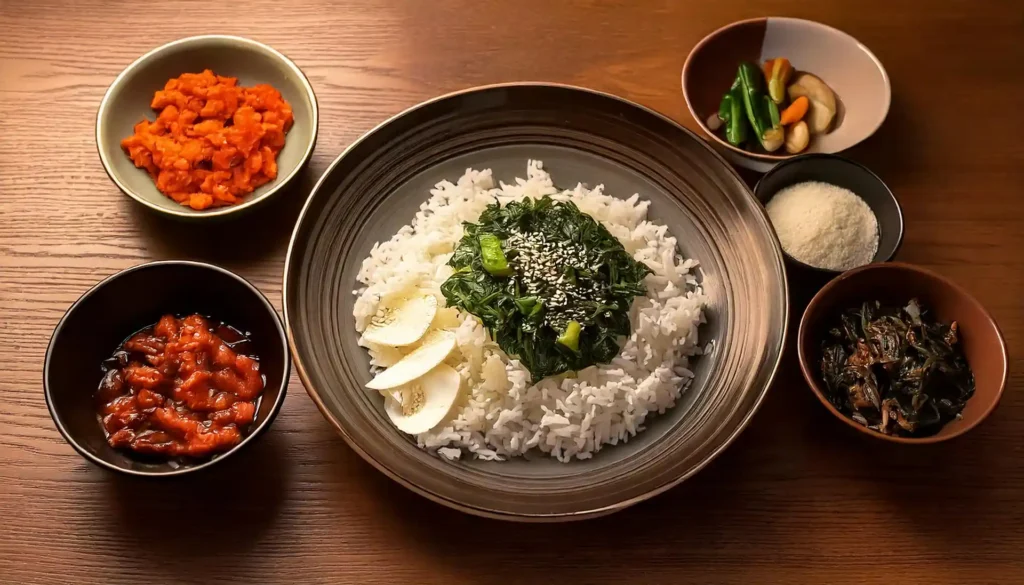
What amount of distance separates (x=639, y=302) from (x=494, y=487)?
0.70m

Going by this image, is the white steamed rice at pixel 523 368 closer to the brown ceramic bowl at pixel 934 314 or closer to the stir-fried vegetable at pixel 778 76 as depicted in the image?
the brown ceramic bowl at pixel 934 314

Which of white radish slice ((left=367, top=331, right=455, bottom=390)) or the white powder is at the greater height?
the white powder

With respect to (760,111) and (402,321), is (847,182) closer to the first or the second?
(760,111)

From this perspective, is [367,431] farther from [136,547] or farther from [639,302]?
[639,302]

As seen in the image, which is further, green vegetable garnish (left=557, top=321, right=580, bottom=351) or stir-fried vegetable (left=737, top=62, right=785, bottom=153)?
stir-fried vegetable (left=737, top=62, right=785, bottom=153)

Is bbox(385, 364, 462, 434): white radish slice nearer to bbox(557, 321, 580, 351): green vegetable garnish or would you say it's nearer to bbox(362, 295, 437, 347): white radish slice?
bbox(362, 295, 437, 347): white radish slice

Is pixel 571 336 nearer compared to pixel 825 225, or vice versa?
pixel 571 336

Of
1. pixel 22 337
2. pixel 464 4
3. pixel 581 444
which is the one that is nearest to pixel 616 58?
pixel 464 4

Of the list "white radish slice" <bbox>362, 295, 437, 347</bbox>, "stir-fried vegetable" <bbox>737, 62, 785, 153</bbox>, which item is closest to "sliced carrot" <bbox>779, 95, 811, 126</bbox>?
"stir-fried vegetable" <bbox>737, 62, 785, 153</bbox>

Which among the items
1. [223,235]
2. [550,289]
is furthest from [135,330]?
[550,289]

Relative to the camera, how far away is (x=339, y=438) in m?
2.35

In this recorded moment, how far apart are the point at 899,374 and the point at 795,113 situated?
3.23ft

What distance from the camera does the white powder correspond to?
2.49 meters

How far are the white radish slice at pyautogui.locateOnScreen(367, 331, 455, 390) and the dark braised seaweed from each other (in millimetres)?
1079
